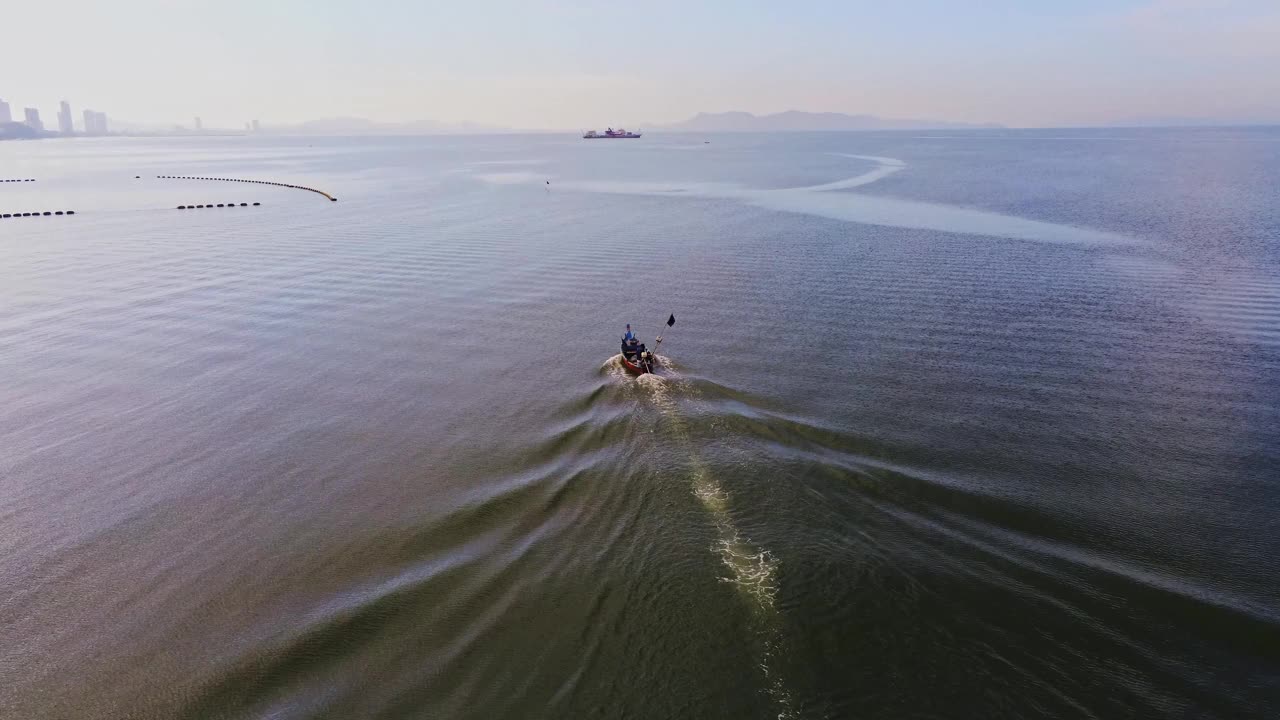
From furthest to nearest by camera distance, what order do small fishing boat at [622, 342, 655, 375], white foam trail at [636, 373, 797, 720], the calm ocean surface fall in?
1. small fishing boat at [622, 342, 655, 375]
2. the calm ocean surface
3. white foam trail at [636, 373, 797, 720]

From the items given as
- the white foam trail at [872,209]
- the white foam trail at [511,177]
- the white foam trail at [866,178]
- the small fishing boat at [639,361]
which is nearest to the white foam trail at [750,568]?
the small fishing boat at [639,361]

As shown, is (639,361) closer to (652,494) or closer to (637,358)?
(637,358)

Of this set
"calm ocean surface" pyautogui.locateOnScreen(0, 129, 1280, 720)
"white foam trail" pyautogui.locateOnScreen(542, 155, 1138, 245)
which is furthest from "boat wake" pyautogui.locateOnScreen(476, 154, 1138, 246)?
"calm ocean surface" pyautogui.locateOnScreen(0, 129, 1280, 720)

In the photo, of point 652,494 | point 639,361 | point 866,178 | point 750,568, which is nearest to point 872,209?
point 866,178

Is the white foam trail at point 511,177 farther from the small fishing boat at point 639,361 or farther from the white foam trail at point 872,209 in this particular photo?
the small fishing boat at point 639,361

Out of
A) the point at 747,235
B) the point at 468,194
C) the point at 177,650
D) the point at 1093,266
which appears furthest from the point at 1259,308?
the point at 468,194

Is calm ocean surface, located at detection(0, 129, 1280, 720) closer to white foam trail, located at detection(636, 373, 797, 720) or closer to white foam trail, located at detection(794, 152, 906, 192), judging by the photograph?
white foam trail, located at detection(636, 373, 797, 720)
